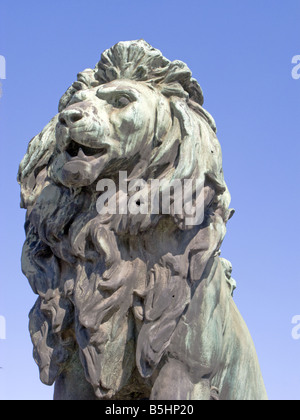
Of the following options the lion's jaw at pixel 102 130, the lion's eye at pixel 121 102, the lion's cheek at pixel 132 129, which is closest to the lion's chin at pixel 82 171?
the lion's jaw at pixel 102 130

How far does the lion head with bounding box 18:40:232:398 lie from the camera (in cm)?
358

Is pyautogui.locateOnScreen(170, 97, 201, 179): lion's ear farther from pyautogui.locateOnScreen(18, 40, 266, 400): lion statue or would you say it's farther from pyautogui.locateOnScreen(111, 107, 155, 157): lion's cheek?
pyautogui.locateOnScreen(111, 107, 155, 157): lion's cheek

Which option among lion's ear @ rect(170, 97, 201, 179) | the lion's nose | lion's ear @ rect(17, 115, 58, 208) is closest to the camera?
the lion's nose

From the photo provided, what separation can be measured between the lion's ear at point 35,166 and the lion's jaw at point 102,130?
0.89 ft

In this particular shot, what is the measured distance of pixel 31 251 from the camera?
3.87 m

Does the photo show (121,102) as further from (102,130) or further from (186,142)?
(186,142)

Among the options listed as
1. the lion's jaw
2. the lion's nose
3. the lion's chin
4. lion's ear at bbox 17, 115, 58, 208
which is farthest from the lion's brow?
lion's ear at bbox 17, 115, 58, 208

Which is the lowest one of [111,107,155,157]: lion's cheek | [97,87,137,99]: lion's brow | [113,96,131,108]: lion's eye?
[111,107,155,157]: lion's cheek

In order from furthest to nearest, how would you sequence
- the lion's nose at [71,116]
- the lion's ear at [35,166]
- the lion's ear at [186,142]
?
the lion's ear at [35,166] < the lion's ear at [186,142] < the lion's nose at [71,116]

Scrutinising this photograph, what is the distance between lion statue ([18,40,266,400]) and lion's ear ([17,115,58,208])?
A: 0.06 metres

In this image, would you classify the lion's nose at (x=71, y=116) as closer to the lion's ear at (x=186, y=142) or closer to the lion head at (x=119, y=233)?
the lion head at (x=119, y=233)

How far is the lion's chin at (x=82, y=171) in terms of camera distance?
3.53 m

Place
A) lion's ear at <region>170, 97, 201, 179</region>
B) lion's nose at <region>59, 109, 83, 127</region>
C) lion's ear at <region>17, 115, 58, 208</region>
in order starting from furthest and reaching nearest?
lion's ear at <region>17, 115, 58, 208</region>
lion's ear at <region>170, 97, 201, 179</region>
lion's nose at <region>59, 109, 83, 127</region>
